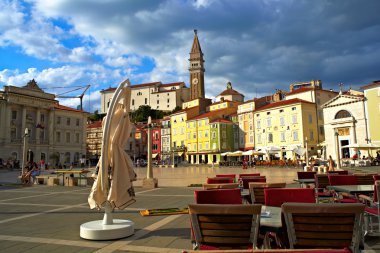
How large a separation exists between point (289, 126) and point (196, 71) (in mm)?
73499

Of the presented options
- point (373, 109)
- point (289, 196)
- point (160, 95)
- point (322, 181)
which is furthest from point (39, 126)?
point (160, 95)

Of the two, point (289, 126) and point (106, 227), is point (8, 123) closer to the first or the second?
point (289, 126)

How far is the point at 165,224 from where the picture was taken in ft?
23.6

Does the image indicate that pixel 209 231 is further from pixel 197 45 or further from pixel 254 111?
pixel 197 45

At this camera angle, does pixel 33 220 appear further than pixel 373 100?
No

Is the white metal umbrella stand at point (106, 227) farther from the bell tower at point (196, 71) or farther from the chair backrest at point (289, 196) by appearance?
the bell tower at point (196, 71)

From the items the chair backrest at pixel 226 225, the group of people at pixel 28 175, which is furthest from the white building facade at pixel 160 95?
the chair backrest at pixel 226 225

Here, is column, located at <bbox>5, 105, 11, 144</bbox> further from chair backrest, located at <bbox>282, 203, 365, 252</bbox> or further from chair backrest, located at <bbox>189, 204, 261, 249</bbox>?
chair backrest, located at <bbox>282, 203, 365, 252</bbox>

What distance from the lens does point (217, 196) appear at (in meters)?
4.48

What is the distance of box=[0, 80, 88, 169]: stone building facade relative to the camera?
192 ft

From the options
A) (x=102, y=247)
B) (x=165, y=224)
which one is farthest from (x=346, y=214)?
(x=165, y=224)

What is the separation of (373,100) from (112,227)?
46363 millimetres

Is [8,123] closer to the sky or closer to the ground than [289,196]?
closer to the sky

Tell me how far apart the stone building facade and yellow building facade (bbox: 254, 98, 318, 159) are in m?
41.5
